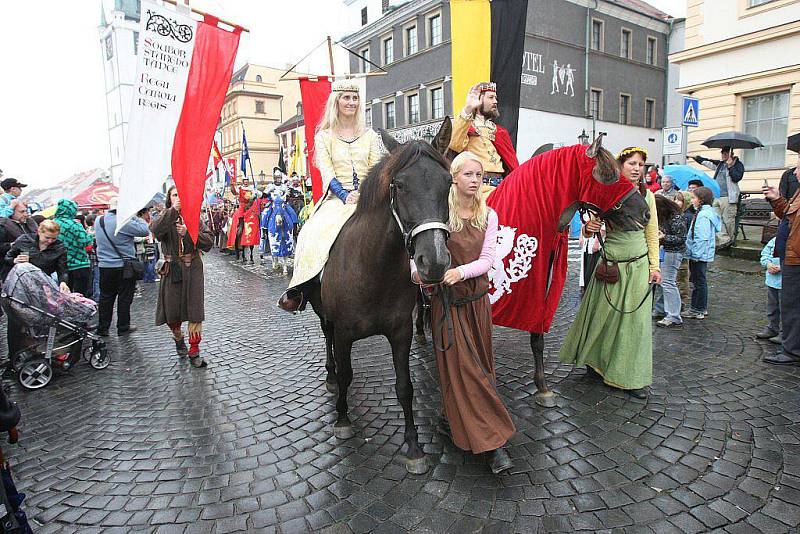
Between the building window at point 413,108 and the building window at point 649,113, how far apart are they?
623 inches

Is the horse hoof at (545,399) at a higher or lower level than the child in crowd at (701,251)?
lower

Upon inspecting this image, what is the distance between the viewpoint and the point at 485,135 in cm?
471

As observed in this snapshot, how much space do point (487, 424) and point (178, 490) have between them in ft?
6.88

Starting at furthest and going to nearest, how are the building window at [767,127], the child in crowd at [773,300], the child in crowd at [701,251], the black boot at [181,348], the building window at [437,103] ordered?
the building window at [437,103]
the building window at [767,127]
the child in crowd at [701,251]
the black boot at [181,348]
the child in crowd at [773,300]

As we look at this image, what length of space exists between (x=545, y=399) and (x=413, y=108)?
28.4 metres

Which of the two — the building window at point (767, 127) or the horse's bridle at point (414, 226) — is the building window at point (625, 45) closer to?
the building window at point (767, 127)

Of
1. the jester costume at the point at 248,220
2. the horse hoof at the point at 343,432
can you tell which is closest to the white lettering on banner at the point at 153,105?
the horse hoof at the point at 343,432

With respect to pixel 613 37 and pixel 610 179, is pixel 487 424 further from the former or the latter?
pixel 613 37

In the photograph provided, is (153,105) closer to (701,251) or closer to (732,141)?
(701,251)

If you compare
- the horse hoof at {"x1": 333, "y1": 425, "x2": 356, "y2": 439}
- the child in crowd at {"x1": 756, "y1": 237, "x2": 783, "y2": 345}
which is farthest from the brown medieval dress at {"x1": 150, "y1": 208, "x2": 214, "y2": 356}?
the child in crowd at {"x1": 756, "y1": 237, "x2": 783, "y2": 345}

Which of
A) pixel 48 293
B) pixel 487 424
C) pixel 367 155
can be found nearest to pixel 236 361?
pixel 48 293

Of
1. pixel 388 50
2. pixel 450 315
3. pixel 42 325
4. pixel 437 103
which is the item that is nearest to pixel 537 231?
pixel 450 315

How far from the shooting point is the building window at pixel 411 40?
29320mm

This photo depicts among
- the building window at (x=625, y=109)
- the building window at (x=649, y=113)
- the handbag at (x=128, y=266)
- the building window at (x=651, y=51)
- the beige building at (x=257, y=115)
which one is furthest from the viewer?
the beige building at (x=257, y=115)
